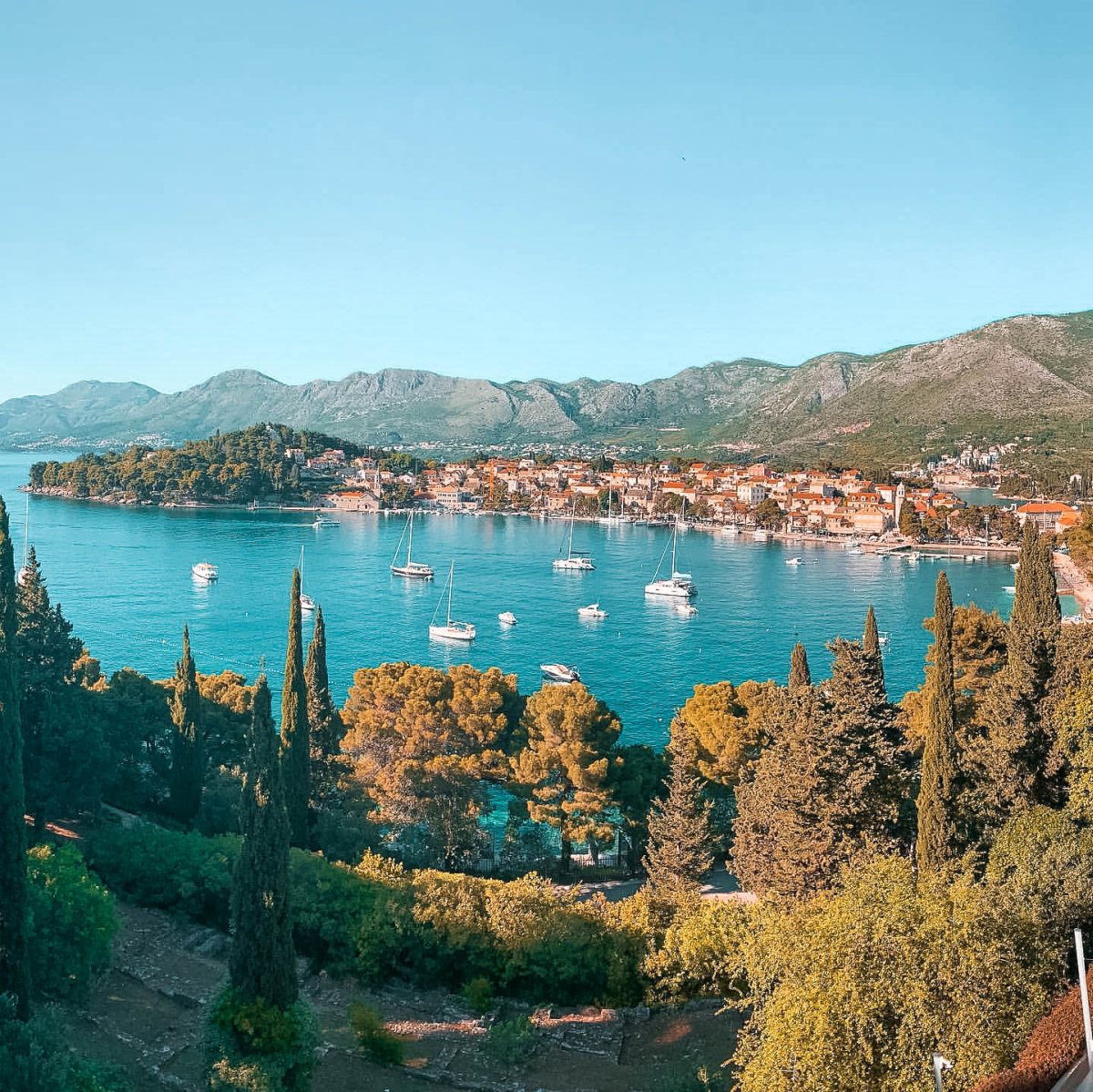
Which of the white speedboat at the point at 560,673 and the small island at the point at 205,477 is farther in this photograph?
the small island at the point at 205,477

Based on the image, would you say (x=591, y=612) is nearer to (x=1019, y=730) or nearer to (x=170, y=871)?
(x=1019, y=730)

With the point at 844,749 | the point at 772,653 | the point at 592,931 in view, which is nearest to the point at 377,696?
the point at 592,931

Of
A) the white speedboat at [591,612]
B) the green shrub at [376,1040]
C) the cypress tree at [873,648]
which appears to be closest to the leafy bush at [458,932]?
the green shrub at [376,1040]

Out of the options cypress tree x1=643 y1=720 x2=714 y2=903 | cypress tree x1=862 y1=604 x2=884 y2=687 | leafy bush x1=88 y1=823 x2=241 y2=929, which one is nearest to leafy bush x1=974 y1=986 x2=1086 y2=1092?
cypress tree x1=862 y1=604 x2=884 y2=687

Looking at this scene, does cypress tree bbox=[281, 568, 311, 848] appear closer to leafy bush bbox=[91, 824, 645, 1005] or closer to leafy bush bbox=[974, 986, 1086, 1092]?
leafy bush bbox=[91, 824, 645, 1005]

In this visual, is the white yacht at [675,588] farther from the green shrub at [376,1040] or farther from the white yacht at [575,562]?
the green shrub at [376,1040]

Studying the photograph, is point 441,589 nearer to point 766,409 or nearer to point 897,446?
point 897,446
